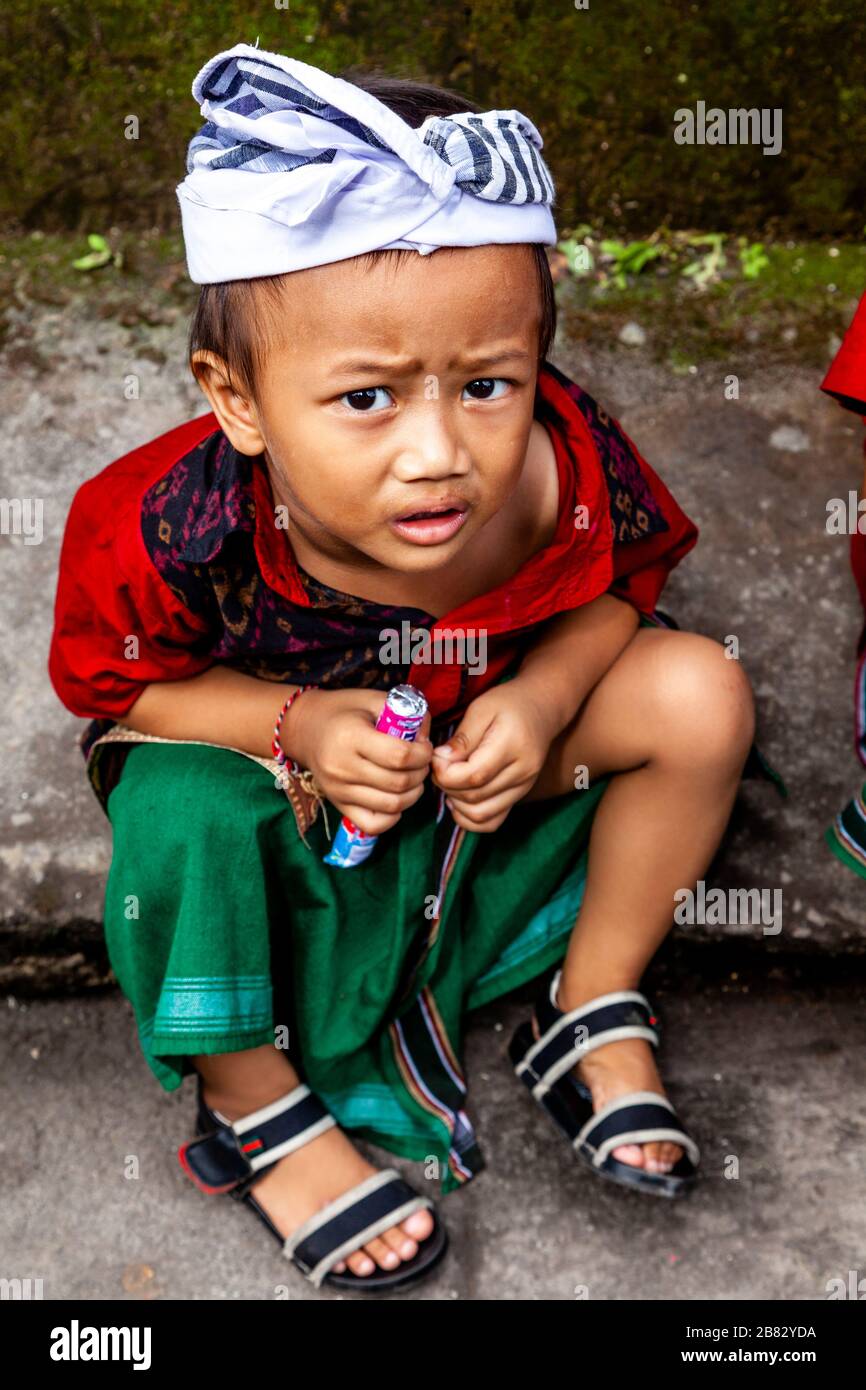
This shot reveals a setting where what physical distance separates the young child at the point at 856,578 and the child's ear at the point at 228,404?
2.46 ft

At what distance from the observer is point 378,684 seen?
1.75 m

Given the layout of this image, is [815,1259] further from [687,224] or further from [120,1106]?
[687,224]

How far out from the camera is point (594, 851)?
193cm

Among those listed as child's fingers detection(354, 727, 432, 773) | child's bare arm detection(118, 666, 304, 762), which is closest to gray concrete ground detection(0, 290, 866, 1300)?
child's bare arm detection(118, 666, 304, 762)

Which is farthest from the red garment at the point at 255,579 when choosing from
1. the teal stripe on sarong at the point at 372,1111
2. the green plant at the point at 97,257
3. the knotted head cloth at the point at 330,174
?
the green plant at the point at 97,257

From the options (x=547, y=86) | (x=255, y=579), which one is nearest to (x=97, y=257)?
(x=547, y=86)

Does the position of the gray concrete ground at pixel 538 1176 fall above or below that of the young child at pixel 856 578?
below

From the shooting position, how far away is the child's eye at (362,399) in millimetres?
1330

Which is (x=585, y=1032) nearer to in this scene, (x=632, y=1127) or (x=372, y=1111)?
(x=632, y=1127)

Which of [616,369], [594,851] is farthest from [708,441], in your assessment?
[594,851]

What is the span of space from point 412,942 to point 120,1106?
541mm

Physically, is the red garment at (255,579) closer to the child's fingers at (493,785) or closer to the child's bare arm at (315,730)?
the child's bare arm at (315,730)

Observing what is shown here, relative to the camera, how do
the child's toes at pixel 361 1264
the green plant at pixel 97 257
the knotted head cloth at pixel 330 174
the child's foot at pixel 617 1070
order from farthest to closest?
the green plant at pixel 97 257
the child's foot at pixel 617 1070
the child's toes at pixel 361 1264
the knotted head cloth at pixel 330 174

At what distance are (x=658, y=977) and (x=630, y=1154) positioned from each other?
306 mm
